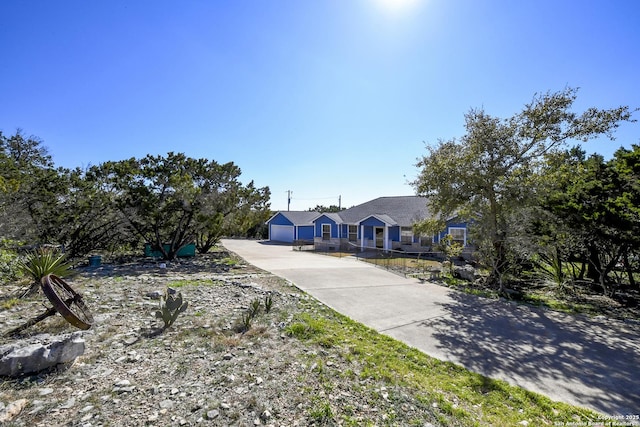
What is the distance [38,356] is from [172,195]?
12806 mm

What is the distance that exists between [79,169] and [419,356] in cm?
1812

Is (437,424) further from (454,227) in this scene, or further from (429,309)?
(454,227)

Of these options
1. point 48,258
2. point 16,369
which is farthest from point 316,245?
point 16,369

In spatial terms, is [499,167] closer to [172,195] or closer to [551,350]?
[551,350]

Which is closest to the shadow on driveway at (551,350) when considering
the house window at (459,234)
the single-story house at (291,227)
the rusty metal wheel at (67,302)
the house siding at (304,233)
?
the rusty metal wheel at (67,302)

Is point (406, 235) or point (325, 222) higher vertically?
point (325, 222)

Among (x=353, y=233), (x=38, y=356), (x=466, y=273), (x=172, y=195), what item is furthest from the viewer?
(x=353, y=233)

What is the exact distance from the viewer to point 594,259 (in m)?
10.6

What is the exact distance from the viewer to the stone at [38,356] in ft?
11.7

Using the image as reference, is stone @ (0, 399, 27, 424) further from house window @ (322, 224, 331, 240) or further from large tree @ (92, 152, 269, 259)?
house window @ (322, 224, 331, 240)

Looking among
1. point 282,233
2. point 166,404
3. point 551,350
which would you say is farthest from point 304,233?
point 166,404

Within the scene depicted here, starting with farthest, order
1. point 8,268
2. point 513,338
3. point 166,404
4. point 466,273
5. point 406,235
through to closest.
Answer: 1. point 406,235
2. point 466,273
3. point 8,268
4. point 513,338
5. point 166,404

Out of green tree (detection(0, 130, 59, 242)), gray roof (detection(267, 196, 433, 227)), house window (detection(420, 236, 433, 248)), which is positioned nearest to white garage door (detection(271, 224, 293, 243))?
gray roof (detection(267, 196, 433, 227))

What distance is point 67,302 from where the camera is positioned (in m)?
5.43
